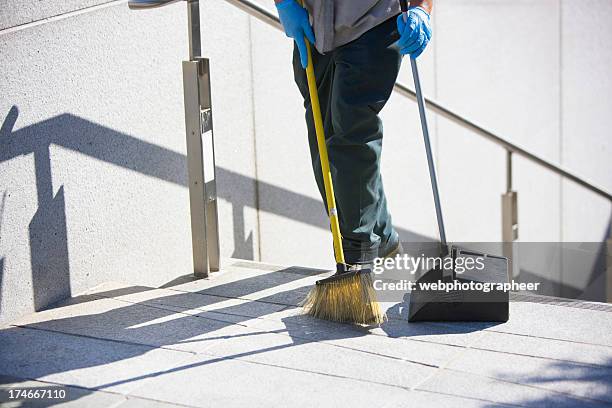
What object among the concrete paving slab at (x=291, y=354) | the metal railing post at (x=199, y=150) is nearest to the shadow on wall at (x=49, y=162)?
the concrete paving slab at (x=291, y=354)

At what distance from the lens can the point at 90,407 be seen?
2736mm

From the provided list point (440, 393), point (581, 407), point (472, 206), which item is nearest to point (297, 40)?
point (440, 393)

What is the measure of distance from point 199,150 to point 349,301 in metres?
1.02

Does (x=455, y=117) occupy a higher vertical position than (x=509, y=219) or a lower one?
higher

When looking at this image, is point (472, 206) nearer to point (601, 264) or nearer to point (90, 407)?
point (601, 264)

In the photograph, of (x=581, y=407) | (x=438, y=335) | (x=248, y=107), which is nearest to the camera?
(x=581, y=407)

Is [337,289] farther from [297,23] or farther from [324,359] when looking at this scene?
[297,23]

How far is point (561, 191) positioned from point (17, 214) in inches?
216

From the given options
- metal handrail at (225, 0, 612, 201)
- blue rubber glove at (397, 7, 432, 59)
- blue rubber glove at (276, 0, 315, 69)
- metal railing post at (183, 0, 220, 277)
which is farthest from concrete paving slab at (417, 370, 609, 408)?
metal handrail at (225, 0, 612, 201)

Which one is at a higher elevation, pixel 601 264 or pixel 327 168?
pixel 327 168

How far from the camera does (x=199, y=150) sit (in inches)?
154

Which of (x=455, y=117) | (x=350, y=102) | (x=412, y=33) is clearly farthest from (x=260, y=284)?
(x=455, y=117)

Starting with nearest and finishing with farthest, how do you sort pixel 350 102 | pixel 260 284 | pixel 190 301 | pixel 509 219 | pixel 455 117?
pixel 350 102 → pixel 190 301 → pixel 260 284 → pixel 455 117 → pixel 509 219

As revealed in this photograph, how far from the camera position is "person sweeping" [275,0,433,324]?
3.35m
